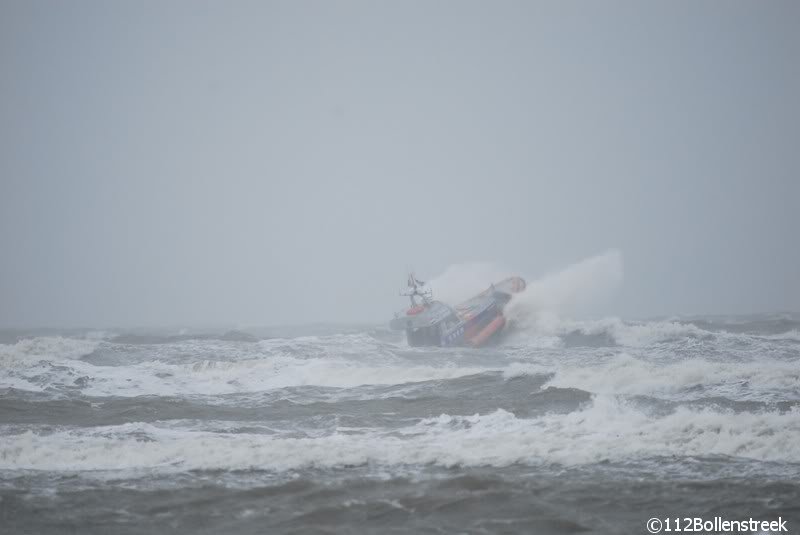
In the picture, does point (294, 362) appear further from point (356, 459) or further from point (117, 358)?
point (356, 459)

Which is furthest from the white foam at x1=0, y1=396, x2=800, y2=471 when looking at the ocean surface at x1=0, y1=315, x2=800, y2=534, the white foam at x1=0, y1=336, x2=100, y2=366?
the white foam at x1=0, y1=336, x2=100, y2=366

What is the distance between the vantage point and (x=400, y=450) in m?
11.0

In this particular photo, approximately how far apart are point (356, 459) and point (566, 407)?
21.0 ft

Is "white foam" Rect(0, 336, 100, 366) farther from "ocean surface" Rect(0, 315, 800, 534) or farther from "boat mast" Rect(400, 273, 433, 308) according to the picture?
"boat mast" Rect(400, 273, 433, 308)

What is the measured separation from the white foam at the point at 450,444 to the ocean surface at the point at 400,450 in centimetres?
5

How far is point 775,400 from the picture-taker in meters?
14.2

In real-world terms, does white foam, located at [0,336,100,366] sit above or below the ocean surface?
above

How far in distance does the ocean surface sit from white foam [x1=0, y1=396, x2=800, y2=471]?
50mm

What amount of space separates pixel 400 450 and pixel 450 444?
1.14 m

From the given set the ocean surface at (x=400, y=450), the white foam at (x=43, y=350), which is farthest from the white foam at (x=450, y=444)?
the white foam at (x=43, y=350)

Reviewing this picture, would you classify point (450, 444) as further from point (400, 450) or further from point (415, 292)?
point (415, 292)

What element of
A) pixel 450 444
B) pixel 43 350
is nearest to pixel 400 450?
pixel 450 444

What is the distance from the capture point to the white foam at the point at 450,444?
10266 mm

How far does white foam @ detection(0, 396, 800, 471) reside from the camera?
404 inches
